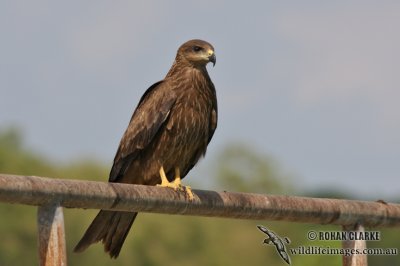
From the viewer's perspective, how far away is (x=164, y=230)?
50.3 meters

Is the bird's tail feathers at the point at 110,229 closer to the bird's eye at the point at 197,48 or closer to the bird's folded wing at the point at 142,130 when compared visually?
the bird's folded wing at the point at 142,130

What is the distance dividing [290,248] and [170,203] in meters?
1.68

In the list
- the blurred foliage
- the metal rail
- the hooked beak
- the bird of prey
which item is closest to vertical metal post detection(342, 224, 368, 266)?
the metal rail

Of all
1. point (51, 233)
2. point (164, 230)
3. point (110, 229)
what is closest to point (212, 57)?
point (110, 229)

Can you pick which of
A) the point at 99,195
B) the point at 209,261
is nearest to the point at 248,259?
the point at 209,261

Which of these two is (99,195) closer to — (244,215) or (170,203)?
(170,203)

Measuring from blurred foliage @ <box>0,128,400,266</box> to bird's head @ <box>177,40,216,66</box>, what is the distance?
3220 cm

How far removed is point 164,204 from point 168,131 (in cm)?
274

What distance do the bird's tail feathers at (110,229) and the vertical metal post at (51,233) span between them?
6.23 ft

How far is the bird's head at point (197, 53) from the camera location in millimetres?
10523

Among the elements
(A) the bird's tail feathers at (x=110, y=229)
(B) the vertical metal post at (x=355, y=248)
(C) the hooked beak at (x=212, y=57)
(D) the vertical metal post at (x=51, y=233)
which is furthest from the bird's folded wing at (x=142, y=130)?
(D) the vertical metal post at (x=51, y=233)

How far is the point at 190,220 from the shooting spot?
5409 centimetres

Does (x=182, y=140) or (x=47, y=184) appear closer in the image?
(x=47, y=184)

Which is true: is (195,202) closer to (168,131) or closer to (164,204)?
(164,204)
